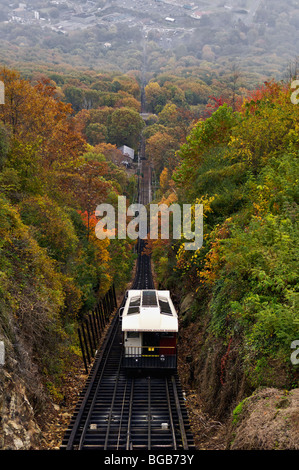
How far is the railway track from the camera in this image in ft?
34.4

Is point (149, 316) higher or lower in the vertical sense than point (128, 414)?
higher

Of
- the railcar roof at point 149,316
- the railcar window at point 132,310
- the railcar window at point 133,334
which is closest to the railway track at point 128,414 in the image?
the railcar window at point 133,334

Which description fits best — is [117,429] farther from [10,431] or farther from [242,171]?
[242,171]

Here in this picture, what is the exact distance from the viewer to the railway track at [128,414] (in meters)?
10.5

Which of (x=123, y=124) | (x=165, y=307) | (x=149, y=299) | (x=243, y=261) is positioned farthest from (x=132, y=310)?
(x=123, y=124)

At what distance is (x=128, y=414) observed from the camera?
12312mm

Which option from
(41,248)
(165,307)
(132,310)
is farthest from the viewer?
(165,307)

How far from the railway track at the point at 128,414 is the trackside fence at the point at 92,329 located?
104 centimetres

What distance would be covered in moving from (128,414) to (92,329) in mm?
6672

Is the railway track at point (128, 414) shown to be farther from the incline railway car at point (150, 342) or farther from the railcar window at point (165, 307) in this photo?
the railcar window at point (165, 307)

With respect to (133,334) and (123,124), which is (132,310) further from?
(123,124)

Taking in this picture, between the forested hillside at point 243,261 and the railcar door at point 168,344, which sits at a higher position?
the forested hillside at point 243,261

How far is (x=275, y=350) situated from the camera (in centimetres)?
913
